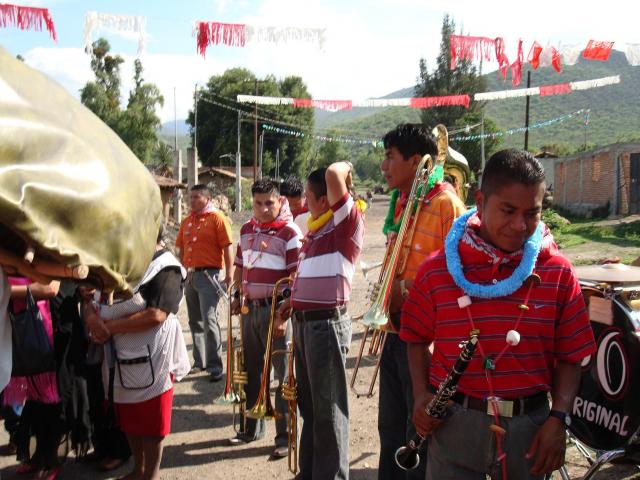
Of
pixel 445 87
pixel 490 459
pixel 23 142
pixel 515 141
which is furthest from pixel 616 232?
pixel 515 141

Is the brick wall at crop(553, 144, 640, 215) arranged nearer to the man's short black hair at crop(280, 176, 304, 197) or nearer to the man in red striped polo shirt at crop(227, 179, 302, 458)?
the man's short black hair at crop(280, 176, 304, 197)

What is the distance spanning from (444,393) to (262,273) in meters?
3.06

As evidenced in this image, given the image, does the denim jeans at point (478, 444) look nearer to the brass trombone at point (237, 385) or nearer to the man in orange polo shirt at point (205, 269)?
the brass trombone at point (237, 385)

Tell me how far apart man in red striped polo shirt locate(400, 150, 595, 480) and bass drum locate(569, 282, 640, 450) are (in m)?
1.47

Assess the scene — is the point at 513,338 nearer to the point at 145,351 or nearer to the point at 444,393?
the point at 444,393

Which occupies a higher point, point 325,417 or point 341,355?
point 341,355

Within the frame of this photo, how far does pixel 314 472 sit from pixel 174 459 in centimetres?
153

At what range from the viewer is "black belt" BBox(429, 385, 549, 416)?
7.52 ft

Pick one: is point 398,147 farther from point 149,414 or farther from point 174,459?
point 174,459

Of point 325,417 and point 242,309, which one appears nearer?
point 325,417

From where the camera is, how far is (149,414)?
3.90 m

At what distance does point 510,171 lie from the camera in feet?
7.59

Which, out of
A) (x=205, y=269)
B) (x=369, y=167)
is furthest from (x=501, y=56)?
(x=369, y=167)

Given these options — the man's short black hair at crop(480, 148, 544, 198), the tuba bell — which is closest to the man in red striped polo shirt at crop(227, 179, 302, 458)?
the tuba bell
